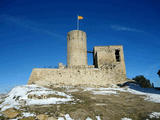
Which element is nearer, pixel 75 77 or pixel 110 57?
pixel 75 77

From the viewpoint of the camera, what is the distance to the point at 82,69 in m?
22.5

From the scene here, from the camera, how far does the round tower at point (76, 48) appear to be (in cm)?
2623

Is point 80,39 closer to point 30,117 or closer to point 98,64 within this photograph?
point 98,64

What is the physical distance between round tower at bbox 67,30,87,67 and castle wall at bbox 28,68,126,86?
4204 millimetres

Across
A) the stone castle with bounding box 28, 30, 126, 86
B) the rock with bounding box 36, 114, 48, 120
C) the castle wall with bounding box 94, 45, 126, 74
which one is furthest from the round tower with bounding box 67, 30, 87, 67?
the rock with bounding box 36, 114, 48, 120

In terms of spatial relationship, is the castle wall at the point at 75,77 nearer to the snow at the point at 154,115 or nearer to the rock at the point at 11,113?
the rock at the point at 11,113

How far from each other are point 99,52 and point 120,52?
4.49m

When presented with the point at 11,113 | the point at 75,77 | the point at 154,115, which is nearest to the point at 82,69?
the point at 75,77

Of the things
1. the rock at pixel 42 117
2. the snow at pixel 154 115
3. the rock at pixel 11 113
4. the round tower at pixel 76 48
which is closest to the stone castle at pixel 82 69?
the round tower at pixel 76 48

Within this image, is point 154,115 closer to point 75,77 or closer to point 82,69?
point 75,77

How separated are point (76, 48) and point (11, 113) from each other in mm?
20451

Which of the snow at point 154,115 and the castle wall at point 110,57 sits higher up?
the castle wall at point 110,57

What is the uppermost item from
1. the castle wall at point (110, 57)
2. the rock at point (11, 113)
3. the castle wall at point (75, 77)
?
the castle wall at point (110, 57)

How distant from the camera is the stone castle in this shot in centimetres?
2078
